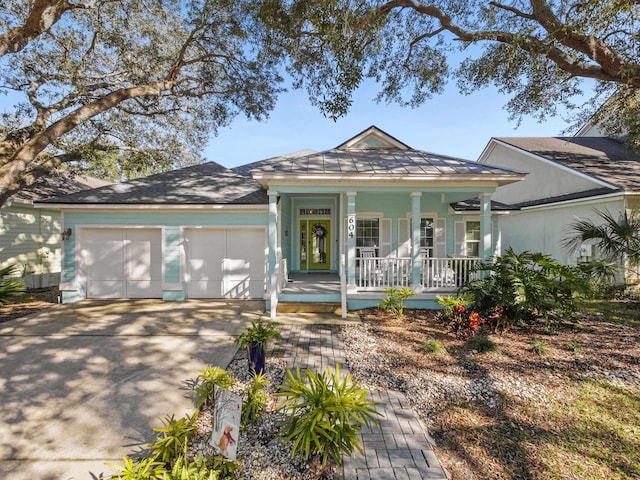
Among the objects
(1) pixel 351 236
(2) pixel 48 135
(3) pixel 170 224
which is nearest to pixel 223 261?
(3) pixel 170 224

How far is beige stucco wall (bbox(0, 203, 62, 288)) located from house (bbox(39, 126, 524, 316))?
372cm

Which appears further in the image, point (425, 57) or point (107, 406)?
point (425, 57)

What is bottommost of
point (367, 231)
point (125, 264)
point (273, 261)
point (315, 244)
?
point (125, 264)

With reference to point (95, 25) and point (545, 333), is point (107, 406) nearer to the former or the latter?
point (545, 333)

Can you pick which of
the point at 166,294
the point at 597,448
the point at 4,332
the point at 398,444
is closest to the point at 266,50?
the point at 166,294

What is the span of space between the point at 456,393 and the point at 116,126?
13.6 m

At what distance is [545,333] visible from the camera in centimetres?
588

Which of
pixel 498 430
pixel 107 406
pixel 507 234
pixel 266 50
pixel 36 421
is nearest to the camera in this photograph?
pixel 498 430

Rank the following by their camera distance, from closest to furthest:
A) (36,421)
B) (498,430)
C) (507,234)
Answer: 1. (498,430)
2. (36,421)
3. (507,234)

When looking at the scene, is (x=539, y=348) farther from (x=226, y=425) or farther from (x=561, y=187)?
(x=561, y=187)

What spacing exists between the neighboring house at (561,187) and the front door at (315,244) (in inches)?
279

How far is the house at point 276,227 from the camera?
767 centimetres

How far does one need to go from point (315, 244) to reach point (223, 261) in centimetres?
386

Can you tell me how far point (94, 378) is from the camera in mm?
4258
